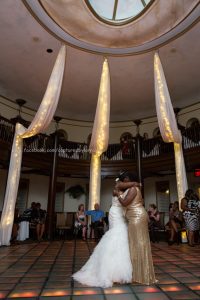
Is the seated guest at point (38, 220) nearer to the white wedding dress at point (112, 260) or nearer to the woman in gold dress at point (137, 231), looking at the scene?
the white wedding dress at point (112, 260)

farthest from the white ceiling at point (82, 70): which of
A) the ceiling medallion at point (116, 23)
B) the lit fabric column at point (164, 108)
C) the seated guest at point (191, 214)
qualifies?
the seated guest at point (191, 214)

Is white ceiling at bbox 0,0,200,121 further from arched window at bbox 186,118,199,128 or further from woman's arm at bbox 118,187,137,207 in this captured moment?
woman's arm at bbox 118,187,137,207

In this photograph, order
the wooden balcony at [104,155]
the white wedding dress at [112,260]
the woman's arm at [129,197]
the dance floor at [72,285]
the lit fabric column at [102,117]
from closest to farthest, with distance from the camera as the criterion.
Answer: the dance floor at [72,285]
the white wedding dress at [112,260]
the woman's arm at [129,197]
the lit fabric column at [102,117]
the wooden balcony at [104,155]

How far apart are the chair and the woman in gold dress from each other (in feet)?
26.6

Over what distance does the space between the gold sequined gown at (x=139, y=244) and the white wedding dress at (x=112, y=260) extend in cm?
8

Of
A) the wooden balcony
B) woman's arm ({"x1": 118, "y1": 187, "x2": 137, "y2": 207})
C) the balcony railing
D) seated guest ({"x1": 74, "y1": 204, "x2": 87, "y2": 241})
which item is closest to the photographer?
woman's arm ({"x1": 118, "y1": 187, "x2": 137, "y2": 207})

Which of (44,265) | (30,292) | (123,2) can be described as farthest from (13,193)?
(123,2)

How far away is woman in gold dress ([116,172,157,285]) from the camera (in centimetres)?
290

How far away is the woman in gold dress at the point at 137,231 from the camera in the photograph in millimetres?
2900

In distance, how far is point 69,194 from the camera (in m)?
12.8

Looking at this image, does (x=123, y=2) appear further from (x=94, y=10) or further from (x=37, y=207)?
(x=37, y=207)

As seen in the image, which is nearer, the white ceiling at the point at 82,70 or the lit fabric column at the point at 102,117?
the lit fabric column at the point at 102,117

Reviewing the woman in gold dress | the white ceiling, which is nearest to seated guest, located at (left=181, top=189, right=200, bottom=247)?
the woman in gold dress

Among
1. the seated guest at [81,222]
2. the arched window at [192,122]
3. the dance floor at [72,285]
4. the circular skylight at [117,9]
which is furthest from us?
Result: the arched window at [192,122]
